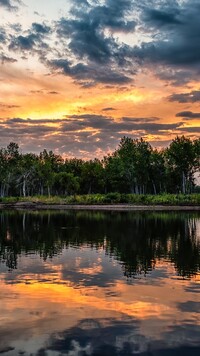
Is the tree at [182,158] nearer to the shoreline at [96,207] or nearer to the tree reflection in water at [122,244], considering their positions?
the shoreline at [96,207]

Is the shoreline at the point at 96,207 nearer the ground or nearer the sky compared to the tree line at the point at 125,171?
nearer the ground

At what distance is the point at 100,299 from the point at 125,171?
4370 inches

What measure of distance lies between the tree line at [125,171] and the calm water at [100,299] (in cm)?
9221

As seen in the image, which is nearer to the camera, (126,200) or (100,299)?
(100,299)

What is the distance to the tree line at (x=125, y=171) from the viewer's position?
422 ft

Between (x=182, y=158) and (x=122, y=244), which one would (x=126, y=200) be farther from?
(x=122, y=244)

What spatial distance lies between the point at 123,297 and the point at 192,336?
18.3 feet

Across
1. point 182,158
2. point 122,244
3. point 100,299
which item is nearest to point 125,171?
point 182,158

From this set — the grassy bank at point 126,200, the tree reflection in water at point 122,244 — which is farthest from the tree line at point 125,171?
the tree reflection in water at point 122,244

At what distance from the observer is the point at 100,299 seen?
763 inches

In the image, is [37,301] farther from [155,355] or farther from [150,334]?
[155,355]

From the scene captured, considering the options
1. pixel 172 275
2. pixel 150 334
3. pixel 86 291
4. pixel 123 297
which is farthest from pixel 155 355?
pixel 172 275

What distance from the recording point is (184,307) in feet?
59.5

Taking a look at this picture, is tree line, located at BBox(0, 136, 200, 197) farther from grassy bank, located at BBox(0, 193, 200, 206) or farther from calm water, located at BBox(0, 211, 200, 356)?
calm water, located at BBox(0, 211, 200, 356)
